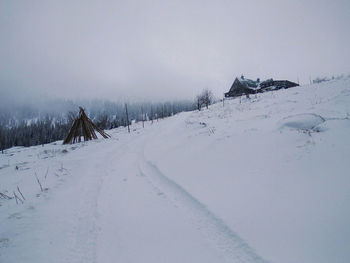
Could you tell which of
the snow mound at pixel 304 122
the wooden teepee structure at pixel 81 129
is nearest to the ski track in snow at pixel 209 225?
the snow mound at pixel 304 122

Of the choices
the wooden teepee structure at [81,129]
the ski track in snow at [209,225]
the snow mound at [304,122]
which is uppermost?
the wooden teepee structure at [81,129]

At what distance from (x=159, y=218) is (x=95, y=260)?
4.43ft

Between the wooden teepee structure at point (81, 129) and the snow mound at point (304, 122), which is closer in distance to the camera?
the snow mound at point (304, 122)

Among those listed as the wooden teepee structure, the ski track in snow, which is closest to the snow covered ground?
the ski track in snow

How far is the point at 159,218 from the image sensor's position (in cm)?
356

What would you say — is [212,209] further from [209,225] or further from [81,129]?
[81,129]

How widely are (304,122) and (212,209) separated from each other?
5.08 metres

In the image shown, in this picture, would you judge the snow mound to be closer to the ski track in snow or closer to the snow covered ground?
the snow covered ground

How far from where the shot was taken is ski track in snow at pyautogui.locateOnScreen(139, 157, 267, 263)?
8.29ft

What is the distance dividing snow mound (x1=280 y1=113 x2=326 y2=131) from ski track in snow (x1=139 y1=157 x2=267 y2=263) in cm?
474

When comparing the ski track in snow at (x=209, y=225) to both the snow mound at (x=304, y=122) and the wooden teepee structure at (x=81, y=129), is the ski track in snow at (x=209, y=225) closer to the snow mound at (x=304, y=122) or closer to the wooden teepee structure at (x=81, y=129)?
the snow mound at (x=304, y=122)

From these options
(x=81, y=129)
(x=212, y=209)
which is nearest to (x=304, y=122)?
(x=212, y=209)

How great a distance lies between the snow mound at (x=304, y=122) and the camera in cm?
573

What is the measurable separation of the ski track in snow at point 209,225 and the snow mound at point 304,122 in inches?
187
